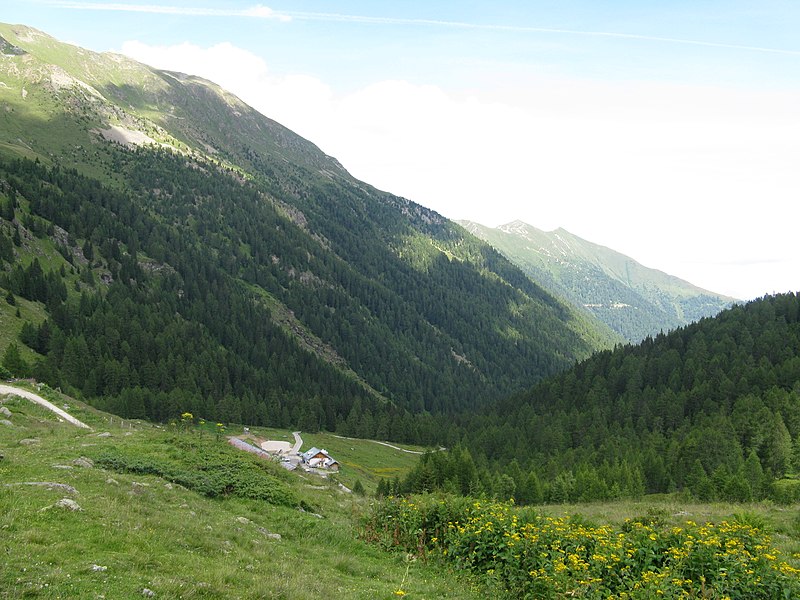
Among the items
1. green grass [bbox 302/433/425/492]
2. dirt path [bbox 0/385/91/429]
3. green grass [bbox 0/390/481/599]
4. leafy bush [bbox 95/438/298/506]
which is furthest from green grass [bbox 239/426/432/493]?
green grass [bbox 0/390/481/599]

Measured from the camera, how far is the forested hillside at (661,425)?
6675cm

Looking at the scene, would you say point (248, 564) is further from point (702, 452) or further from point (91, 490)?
point (702, 452)

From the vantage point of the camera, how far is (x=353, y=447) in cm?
12494

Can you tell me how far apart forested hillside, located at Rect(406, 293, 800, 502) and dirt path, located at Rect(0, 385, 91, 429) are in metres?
46.0

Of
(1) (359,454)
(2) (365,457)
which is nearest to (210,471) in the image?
(2) (365,457)

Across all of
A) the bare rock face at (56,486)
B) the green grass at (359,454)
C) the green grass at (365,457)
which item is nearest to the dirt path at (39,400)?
the bare rock face at (56,486)

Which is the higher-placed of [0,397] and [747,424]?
[747,424]

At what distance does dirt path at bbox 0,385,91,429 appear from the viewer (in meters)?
40.7

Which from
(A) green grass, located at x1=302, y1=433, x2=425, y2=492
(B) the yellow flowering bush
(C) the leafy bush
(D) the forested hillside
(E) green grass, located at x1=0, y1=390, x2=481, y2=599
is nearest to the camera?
(E) green grass, located at x1=0, y1=390, x2=481, y2=599

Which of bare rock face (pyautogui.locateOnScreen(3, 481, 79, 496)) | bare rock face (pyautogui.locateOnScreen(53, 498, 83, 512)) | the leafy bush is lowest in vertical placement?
the leafy bush

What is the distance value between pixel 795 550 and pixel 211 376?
14276cm

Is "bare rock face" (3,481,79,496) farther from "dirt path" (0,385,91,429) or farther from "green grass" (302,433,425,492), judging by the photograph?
"green grass" (302,433,425,492)

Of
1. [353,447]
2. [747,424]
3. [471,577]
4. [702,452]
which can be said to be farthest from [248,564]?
[353,447]

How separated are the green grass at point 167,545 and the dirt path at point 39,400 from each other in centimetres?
1619
